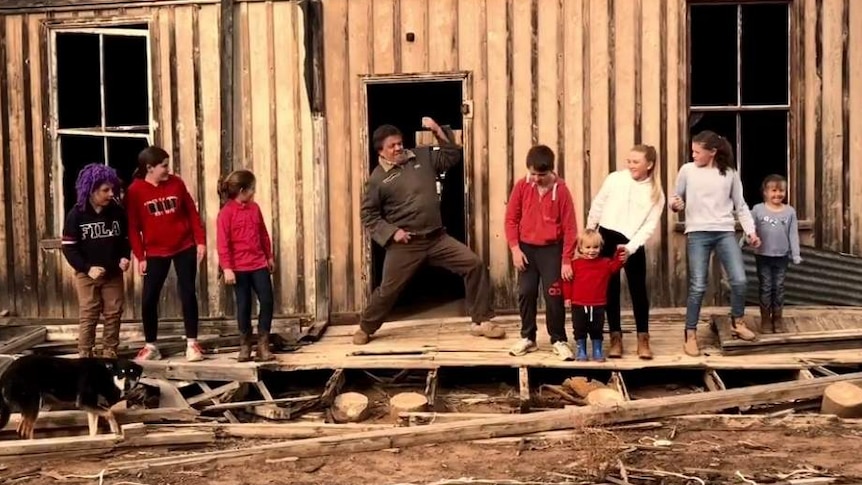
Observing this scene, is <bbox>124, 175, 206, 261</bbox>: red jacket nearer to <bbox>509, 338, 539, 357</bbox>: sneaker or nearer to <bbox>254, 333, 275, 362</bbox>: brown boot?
<bbox>254, 333, 275, 362</bbox>: brown boot

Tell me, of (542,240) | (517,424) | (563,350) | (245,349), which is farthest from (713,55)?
(245,349)

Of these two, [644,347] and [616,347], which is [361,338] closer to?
[616,347]

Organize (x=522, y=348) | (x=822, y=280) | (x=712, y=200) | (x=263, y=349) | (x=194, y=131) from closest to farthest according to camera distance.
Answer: (x=712, y=200)
(x=522, y=348)
(x=263, y=349)
(x=822, y=280)
(x=194, y=131)

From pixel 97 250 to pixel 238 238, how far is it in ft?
3.69

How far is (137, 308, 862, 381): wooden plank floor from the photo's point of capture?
732 cm

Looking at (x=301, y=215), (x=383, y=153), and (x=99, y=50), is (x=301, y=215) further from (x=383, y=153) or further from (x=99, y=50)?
(x=99, y=50)

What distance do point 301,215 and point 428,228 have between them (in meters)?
1.66

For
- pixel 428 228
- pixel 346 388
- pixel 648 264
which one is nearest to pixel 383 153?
pixel 428 228

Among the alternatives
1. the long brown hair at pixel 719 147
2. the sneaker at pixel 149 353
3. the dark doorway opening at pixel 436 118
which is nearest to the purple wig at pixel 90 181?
the sneaker at pixel 149 353

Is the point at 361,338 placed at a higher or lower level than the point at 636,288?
lower

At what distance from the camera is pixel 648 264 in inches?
364

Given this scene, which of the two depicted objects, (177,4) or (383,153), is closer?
(383,153)

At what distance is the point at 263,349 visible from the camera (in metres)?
7.78

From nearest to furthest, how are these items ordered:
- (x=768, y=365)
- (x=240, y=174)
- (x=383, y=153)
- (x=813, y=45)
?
(x=768, y=365)
(x=240, y=174)
(x=383, y=153)
(x=813, y=45)
